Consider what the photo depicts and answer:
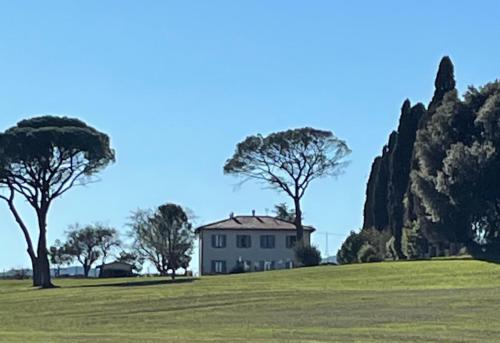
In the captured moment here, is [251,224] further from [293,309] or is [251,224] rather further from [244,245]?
[293,309]

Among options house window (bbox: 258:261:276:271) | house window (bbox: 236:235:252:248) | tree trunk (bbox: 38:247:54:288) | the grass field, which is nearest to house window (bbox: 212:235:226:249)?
house window (bbox: 236:235:252:248)

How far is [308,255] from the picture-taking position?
7669 centimetres

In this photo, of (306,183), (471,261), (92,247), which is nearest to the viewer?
(471,261)

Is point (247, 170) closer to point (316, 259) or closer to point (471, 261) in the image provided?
point (316, 259)

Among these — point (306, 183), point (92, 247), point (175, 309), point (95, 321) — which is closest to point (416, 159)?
point (306, 183)

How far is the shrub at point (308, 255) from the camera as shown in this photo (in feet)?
250

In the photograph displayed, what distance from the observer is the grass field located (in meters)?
24.4

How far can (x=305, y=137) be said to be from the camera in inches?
3472

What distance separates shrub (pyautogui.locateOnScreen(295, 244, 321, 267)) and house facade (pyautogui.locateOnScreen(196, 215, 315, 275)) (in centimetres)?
1993

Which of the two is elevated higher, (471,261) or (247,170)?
(247,170)

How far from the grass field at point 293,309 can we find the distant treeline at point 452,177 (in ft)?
20.2

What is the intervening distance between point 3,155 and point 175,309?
133 feet

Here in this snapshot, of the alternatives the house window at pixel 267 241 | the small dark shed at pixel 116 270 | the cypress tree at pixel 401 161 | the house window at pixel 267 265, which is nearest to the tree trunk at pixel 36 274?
the small dark shed at pixel 116 270

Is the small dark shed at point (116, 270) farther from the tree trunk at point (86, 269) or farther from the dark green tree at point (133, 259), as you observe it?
the tree trunk at point (86, 269)
